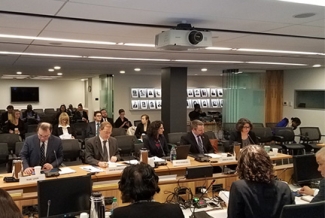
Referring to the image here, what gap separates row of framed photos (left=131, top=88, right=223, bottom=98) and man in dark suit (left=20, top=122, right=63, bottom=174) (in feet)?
27.7

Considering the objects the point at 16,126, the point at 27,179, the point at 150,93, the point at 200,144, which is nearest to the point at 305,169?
the point at 200,144

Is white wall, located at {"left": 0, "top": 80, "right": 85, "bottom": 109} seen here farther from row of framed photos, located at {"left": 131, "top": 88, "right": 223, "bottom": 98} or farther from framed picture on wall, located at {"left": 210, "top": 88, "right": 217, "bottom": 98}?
framed picture on wall, located at {"left": 210, "top": 88, "right": 217, "bottom": 98}

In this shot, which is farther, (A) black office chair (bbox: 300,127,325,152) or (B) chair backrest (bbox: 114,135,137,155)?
(A) black office chair (bbox: 300,127,325,152)

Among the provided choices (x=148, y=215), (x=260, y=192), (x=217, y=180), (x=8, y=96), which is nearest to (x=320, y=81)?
(x=217, y=180)

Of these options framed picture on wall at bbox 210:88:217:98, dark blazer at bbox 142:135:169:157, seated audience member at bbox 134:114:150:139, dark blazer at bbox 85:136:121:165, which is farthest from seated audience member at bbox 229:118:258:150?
framed picture on wall at bbox 210:88:217:98

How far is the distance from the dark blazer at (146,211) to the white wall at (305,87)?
364 inches

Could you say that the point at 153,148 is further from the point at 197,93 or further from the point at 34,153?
the point at 197,93

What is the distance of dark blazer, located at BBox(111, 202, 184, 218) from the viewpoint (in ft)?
6.36

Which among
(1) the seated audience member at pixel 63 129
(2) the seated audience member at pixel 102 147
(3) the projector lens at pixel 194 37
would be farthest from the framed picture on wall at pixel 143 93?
(3) the projector lens at pixel 194 37

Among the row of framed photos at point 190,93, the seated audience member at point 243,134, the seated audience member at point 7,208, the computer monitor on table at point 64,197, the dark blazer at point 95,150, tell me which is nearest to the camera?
the seated audience member at point 7,208

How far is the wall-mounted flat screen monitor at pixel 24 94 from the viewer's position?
1697 cm

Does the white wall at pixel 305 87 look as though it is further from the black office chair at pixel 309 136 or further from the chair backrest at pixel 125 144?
the chair backrest at pixel 125 144

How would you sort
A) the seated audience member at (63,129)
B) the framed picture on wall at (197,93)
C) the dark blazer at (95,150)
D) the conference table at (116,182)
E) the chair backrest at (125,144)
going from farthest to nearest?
the framed picture on wall at (197,93)
the seated audience member at (63,129)
the chair backrest at (125,144)
the dark blazer at (95,150)
the conference table at (116,182)

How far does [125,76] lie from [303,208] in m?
11.2
